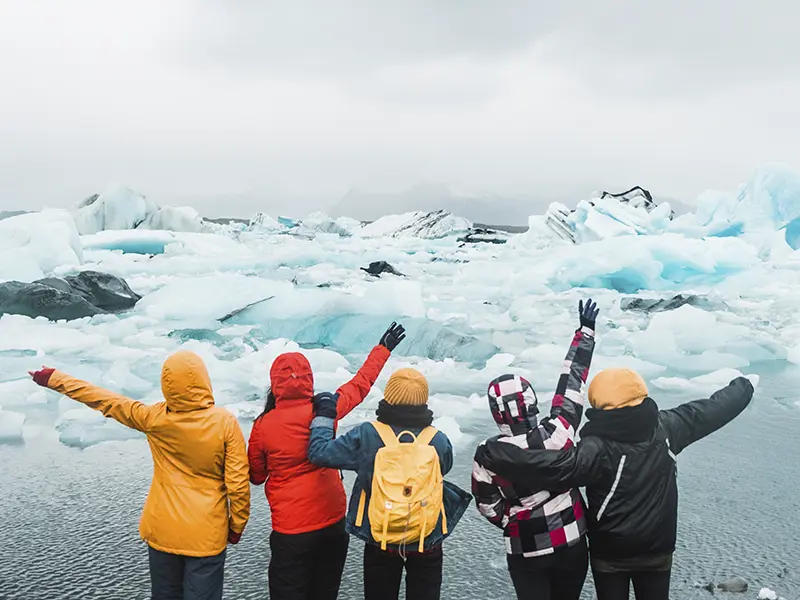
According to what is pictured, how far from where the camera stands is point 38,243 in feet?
43.5

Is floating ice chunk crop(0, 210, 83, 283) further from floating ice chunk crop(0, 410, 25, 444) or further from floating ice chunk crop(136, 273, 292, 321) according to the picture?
floating ice chunk crop(0, 410, 25, 444)

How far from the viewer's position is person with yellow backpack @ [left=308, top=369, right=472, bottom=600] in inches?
75.9

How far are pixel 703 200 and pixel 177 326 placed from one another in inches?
599

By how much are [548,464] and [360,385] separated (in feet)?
2.59

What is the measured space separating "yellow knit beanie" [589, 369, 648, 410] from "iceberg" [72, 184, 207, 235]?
24034 mm

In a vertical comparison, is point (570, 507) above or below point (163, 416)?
below

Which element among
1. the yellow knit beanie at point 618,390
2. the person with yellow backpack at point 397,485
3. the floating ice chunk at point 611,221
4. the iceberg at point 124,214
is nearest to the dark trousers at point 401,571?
the person with yellow backpack at point 397,485

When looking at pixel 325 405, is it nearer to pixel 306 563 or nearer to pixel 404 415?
pixel 404 415

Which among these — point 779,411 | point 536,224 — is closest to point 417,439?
point 779,411

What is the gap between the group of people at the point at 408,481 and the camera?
6.23 ft

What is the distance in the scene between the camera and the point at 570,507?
1.93 m

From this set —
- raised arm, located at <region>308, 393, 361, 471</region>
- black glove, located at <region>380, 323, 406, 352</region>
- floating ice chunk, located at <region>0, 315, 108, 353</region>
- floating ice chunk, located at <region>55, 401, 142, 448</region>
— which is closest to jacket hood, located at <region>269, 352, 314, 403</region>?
raised arm, located at <region>308, 393, 361, 471</region>

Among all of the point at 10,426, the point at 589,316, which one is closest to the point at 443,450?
the point at 589,316

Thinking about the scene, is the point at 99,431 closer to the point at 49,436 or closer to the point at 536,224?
the point at 49,436
